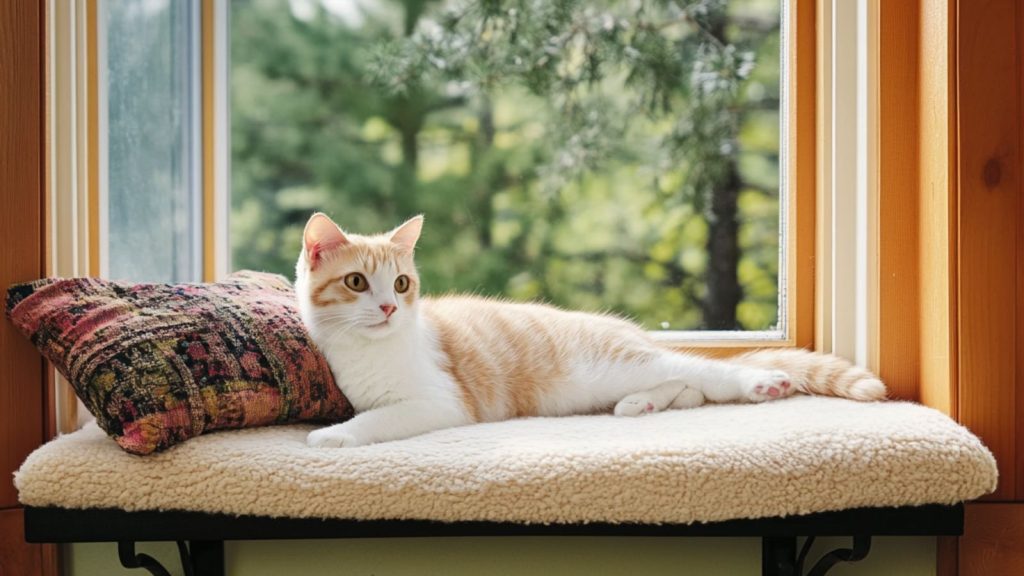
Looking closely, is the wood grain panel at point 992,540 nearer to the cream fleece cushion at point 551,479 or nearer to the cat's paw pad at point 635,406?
the cream fleece cushion at point 551,479

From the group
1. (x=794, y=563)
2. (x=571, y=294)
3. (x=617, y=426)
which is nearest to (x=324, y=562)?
(x=617, y=426)

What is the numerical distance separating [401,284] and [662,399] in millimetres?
514

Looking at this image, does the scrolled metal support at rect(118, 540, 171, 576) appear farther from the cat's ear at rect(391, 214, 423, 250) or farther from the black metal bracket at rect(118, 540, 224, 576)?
the cat's ear at rect(391, 214, 423, 250)

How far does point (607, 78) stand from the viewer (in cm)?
192

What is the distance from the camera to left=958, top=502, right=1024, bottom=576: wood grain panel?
45.8 inches

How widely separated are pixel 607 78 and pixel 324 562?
126cm

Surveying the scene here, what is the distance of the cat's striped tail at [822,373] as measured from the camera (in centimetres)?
137

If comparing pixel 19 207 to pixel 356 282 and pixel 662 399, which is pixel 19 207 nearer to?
pixel 356 282

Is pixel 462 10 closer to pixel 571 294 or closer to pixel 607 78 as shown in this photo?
pixel 607 78

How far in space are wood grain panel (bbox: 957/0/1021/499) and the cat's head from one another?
886 mm

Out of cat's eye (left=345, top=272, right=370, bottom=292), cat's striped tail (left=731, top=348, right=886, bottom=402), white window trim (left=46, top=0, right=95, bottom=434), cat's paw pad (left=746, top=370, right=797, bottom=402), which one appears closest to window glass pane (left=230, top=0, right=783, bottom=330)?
cat's striped tail (left=731, top=348, right=886, bottom=402)

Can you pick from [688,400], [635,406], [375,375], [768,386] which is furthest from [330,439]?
[768,386]

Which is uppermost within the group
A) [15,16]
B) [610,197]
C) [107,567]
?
[15,16]

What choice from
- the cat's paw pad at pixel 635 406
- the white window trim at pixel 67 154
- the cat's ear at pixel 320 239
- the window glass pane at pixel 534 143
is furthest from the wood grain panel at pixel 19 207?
the cat's paw pad at pixel 635 406
